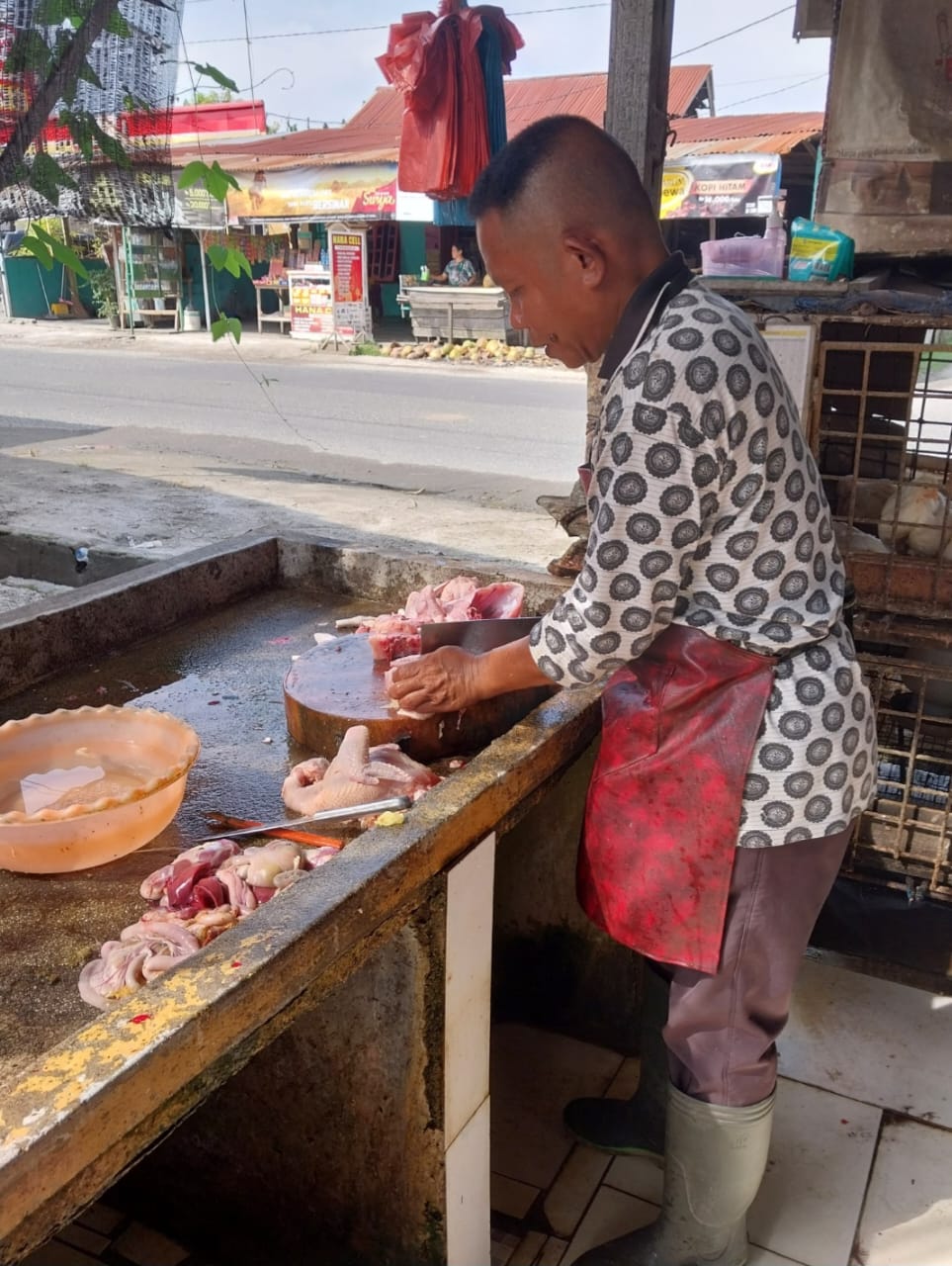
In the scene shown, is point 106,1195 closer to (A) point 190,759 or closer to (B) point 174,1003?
(A) point 190,759

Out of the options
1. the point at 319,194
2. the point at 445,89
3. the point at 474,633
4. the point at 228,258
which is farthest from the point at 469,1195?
the point at 319,194

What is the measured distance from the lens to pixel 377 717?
7.78 ft

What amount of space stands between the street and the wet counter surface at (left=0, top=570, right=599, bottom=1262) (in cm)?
254

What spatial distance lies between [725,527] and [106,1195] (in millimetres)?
2121

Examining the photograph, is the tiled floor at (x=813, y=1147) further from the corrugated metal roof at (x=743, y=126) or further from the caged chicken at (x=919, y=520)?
the corrugated metal roof at (x=743, y=126)

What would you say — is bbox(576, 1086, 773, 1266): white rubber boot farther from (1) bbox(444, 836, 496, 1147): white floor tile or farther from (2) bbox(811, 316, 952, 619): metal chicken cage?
(2) bbox(811, 316, 952, 619): metal chicken cage

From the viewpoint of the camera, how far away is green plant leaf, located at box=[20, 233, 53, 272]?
124 inches

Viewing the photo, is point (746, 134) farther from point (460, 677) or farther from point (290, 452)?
point (460, 677)

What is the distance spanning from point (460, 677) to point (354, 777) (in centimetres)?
30

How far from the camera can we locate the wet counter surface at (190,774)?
1.65m

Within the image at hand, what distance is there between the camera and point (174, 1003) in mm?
1306

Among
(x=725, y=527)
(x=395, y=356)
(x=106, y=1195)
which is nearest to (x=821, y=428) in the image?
(x=725, y=527)

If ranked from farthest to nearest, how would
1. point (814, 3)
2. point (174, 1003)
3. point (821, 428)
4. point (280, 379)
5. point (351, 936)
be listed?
point (280, 379), point (814, 3), point (821, 428), point (351, 936), point (174, 1003)

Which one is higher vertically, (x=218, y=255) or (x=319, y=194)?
(x=319, y=194)
